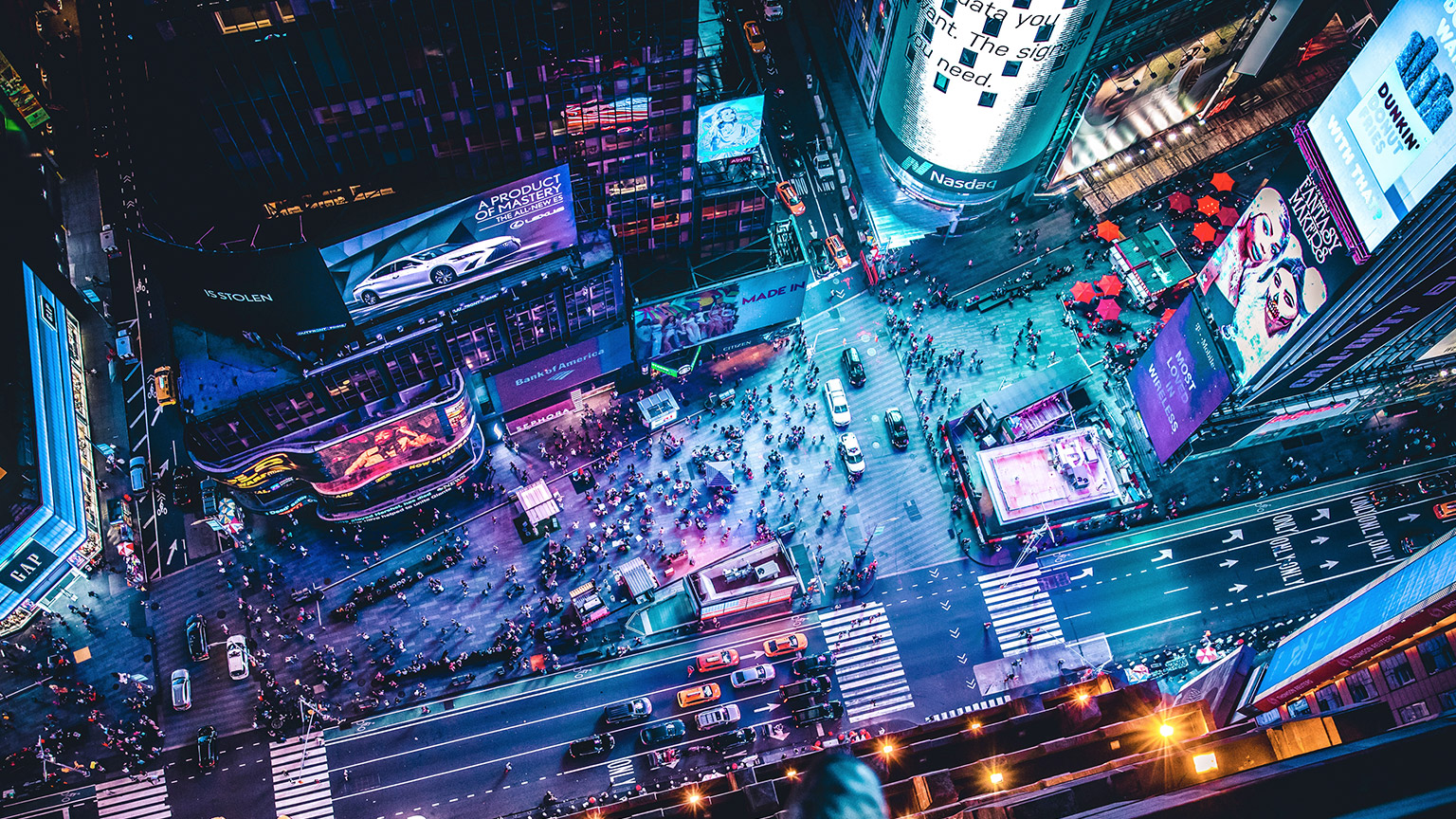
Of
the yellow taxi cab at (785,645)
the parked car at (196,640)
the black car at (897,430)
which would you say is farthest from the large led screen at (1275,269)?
the parked car at (196,640)

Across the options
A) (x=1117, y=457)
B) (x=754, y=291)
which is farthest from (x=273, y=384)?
(x=1117, y=457)

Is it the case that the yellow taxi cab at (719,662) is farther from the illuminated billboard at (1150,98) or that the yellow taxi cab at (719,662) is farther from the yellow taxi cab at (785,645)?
the illuminated billboard at (1150,98)

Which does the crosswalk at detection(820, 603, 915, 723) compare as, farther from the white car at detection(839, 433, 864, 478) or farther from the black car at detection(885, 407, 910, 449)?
the black car at detection(885, 407, 910, 449)

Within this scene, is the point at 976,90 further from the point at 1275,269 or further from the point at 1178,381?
the point at 1178,381

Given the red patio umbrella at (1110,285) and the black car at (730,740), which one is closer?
the black car at (730,740)

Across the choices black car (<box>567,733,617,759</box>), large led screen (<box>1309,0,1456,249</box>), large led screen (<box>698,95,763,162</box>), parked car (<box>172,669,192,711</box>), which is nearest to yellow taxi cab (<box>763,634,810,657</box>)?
black car (<box>567,733,617,759</box>)

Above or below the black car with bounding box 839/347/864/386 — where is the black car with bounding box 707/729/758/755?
below
